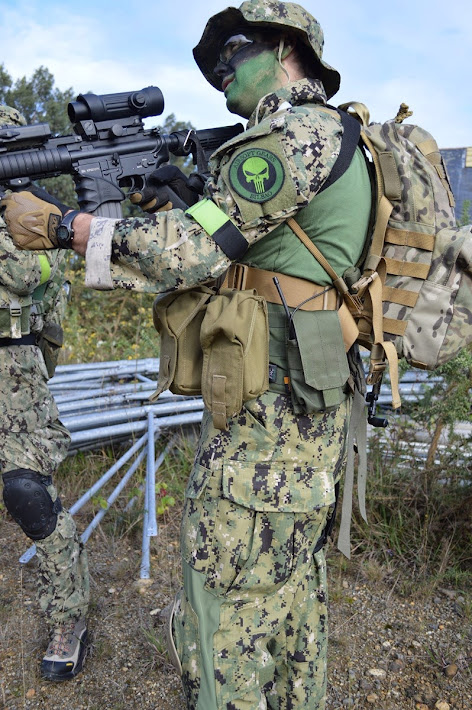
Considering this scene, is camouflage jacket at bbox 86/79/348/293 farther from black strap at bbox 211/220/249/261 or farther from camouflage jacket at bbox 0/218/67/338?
camouflage jacket at bbox 0/218/67/338

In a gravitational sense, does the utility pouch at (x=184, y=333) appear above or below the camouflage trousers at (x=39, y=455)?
above

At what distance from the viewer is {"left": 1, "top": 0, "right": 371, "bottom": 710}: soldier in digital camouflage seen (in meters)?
1.51

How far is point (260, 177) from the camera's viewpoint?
4.91ft

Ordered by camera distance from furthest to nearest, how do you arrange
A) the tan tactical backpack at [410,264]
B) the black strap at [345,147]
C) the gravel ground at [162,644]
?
1. the gravel ground at [162,644]
2. the tan tactical backpack at [410,264]
3. the black strap at [345,147]

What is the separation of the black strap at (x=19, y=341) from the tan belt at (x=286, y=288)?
1317 mm

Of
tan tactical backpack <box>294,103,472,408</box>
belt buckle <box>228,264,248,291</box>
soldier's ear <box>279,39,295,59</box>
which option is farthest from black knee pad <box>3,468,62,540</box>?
soldier's ear <box>279,39,295,59</box>

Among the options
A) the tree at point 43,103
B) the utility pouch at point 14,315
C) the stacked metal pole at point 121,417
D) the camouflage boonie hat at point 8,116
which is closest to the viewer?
the utility pouch at point 14,315

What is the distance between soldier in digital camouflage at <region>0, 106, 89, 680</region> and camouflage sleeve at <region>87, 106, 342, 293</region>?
1.13 meters

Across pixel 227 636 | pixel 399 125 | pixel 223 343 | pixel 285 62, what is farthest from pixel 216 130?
pixel 227 636

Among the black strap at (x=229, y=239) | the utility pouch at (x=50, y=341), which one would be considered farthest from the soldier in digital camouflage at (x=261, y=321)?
the utility pouch at (x=50, y=341)

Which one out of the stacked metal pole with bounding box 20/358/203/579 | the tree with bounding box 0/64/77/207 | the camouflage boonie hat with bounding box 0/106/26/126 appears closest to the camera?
the camouflage boonie hat with bounding box 0/106/26/126

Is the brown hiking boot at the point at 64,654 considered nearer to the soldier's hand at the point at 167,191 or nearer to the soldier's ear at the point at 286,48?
the soldier's hand at the point at 167,191

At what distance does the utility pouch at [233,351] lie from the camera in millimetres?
1576

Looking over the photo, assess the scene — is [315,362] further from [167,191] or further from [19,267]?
[19,267]
